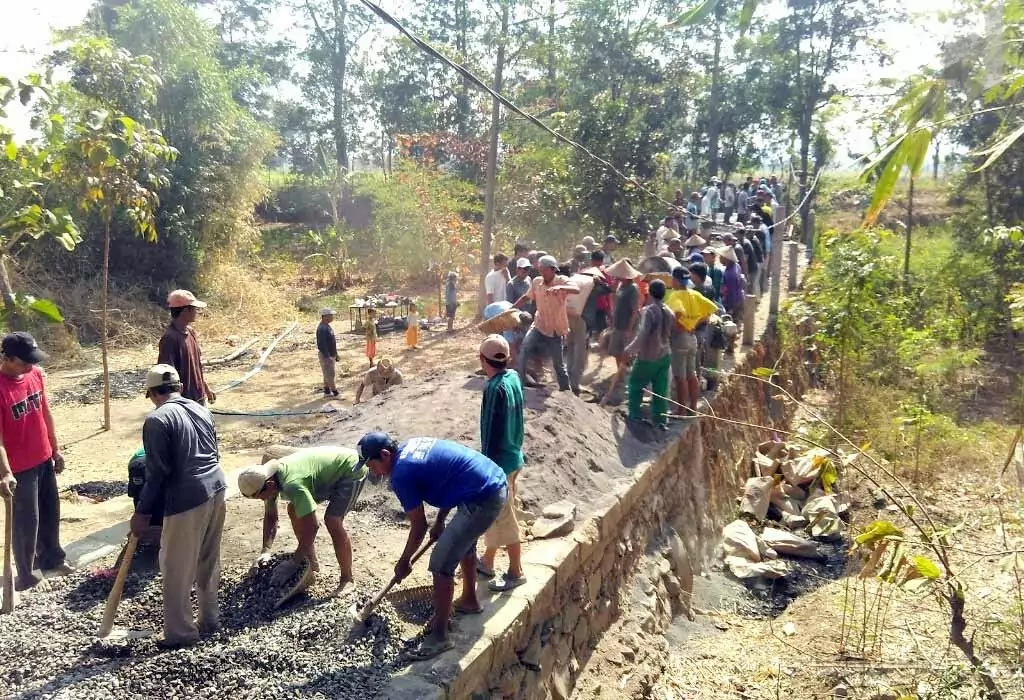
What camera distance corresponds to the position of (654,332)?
7.51 meters

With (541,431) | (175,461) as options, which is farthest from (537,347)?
(175,461)

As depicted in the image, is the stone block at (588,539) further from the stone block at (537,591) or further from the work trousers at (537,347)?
the work trousers at (537,347)

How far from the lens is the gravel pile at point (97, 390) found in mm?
11492

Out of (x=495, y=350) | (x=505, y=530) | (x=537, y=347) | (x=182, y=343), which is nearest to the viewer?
(x=495, y=350)

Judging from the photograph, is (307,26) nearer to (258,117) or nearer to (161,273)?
(258,117)

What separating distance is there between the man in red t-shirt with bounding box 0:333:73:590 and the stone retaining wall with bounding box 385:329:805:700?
292 cm

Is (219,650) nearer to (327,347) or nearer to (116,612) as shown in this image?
(116,612)

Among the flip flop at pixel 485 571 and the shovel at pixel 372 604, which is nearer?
the shovel at pixel 372 604

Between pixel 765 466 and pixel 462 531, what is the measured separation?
283 inches

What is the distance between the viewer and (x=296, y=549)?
4898 mm

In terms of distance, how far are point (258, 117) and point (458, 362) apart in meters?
23.0

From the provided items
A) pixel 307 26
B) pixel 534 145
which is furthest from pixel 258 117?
pixel 534 145

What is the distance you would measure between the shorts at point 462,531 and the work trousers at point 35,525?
2910 mm

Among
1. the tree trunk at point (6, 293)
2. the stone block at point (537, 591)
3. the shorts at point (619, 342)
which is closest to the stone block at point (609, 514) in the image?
the stone block at point (537, 591)
